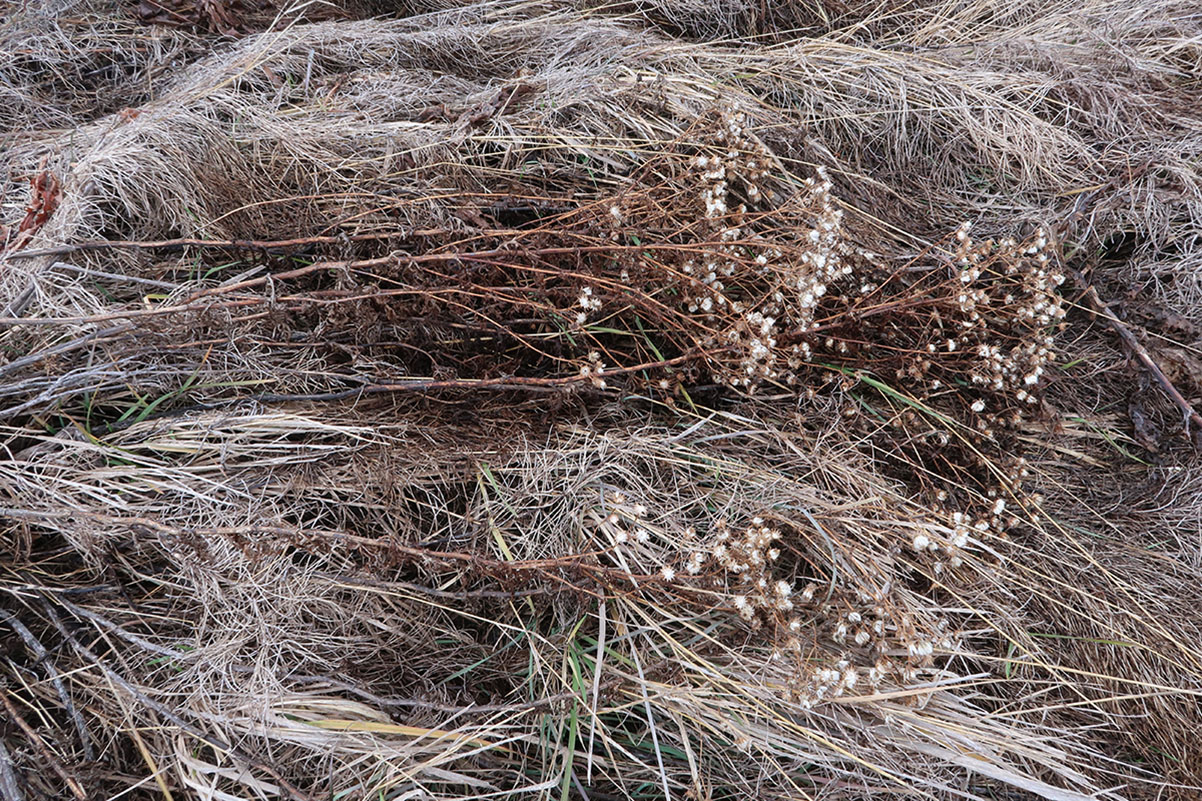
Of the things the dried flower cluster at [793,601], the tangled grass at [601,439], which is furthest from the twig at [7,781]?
the dried flower cluster at [793,601]

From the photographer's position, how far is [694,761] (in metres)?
1.36

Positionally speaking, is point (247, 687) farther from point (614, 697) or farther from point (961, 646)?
point (961, 646)

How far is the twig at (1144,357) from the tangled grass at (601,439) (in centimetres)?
1

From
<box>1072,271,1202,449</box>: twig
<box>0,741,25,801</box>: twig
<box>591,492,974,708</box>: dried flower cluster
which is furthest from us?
<box>1072,271,1202,449</box>: twig

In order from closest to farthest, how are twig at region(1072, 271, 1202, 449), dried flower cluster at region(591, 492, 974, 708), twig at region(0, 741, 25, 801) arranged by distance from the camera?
twig at region(0, 741, 25, 801)
dried flower cluster at region(591, 492, 974, 708)
twig at region(1072, 271, 1202, 449)

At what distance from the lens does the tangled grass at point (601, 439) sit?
1434 mm

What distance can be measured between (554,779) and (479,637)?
0.35m

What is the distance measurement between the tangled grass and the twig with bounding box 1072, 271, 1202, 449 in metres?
0.01

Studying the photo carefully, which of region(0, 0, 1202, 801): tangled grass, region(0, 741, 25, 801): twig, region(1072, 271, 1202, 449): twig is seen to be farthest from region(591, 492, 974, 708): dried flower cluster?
region(0, 741, 25, 801): twig

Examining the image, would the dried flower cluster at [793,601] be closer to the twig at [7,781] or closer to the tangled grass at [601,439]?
the tangled grass at [601,439]

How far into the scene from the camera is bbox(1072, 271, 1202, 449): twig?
1.77 meters

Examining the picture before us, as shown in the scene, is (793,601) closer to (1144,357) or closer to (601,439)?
(601,439)

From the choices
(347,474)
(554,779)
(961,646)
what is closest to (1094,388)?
(961,646)

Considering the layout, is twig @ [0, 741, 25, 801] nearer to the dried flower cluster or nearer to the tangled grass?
the tangled grass
